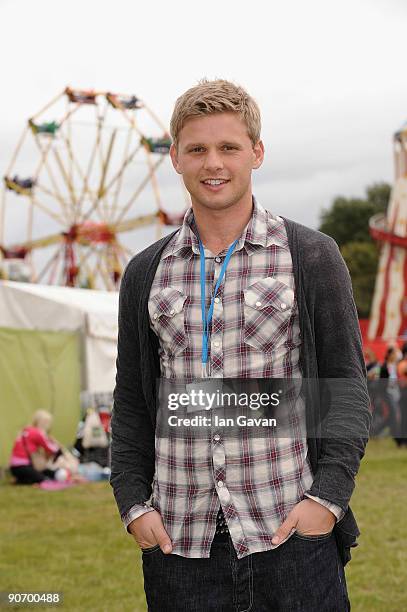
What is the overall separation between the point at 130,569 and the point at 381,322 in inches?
1338

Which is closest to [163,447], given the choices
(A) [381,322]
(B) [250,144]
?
(B) [250,144]

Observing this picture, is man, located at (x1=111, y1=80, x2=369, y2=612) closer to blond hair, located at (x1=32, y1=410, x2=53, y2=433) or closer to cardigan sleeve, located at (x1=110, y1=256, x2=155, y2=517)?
cardigan sleeve, located at (x1=110, y1=256, x2=155, y2=517)

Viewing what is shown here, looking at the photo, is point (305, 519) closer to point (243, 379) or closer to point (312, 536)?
point (312, 536)

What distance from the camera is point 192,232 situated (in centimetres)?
212

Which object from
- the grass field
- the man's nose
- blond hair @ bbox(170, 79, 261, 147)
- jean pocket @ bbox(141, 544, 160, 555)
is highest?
blond hair @ bbox(170, 79, 261, 147)

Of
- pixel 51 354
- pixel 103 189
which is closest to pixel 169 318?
pixel 51 354

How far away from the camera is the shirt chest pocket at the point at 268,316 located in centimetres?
196

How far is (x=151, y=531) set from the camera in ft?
6.58

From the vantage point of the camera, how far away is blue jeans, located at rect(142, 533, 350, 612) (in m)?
1.92

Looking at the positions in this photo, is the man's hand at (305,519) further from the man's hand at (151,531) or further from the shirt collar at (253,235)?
the shirt collar at (253,235)

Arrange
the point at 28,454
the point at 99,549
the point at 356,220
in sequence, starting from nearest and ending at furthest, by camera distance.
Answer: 1. the point at 99,549
2. the point at 28,454
3. the point at 356,220

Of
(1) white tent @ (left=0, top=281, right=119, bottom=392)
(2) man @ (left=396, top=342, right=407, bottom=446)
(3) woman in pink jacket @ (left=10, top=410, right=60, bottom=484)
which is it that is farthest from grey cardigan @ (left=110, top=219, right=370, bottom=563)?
(2) man @ (left=396, top=342, right=407, bottom=446)

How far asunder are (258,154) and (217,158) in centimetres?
13

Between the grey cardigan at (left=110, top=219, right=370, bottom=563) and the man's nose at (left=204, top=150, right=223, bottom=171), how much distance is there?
0.22 meters
